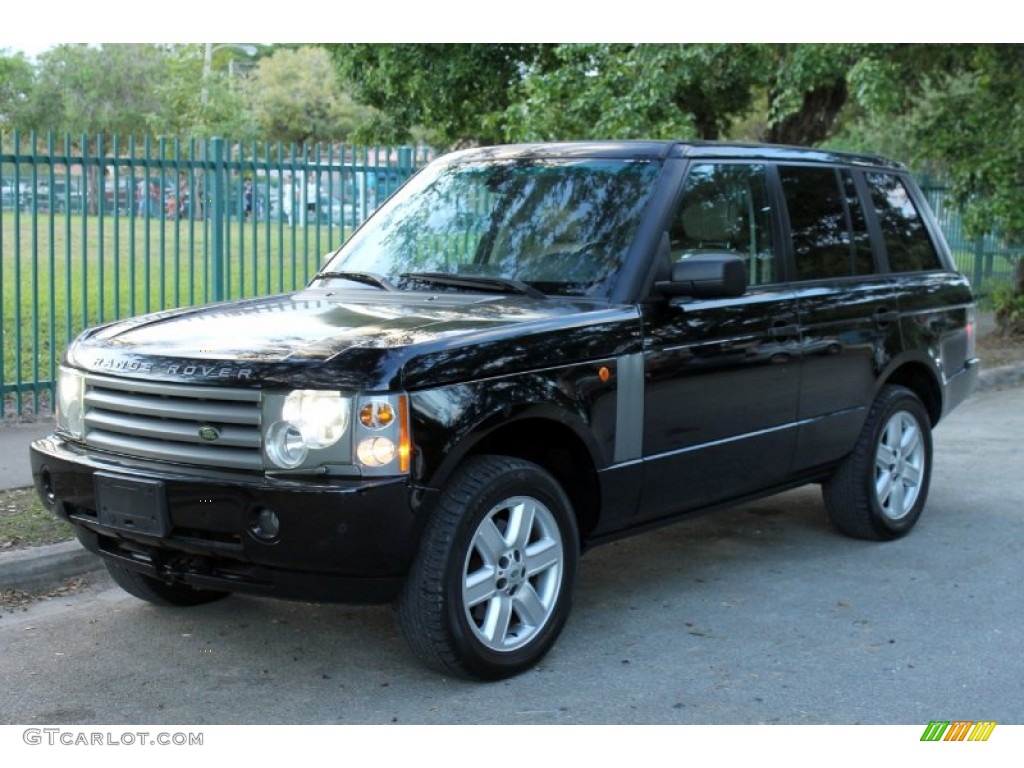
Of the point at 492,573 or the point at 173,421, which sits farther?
the point at 492,573

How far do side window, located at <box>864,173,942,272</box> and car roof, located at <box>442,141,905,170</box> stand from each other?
1.51 feet

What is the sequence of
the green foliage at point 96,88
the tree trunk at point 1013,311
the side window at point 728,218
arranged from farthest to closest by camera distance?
the green foliage at point 96,88, the tree trunk at point 1013,311, the side window at point 728,218

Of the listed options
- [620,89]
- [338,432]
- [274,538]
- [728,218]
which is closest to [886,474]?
[728,218]

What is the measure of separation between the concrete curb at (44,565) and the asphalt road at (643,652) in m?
0.16

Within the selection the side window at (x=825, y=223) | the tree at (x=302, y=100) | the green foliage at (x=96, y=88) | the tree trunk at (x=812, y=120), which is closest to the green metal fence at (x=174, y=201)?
the side window at (x=825, y=223)

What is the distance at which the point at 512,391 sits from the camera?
4609 mm

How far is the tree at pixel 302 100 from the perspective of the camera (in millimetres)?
56594

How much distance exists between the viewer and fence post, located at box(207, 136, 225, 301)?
10.2 meters

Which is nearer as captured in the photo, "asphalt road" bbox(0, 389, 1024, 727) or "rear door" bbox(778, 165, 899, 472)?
"asphalt road" bbox(0, 389, 1024, 727)

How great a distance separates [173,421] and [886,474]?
3859mm

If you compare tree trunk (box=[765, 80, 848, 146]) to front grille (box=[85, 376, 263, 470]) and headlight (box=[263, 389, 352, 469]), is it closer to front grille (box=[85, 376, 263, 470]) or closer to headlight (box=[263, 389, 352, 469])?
front grille (box=[85, 376, 263, 470])

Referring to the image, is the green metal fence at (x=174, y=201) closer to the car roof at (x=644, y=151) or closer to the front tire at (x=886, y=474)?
the car roof at (x=644, y=151)

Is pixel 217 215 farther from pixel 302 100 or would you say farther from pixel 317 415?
pixel 302 100
